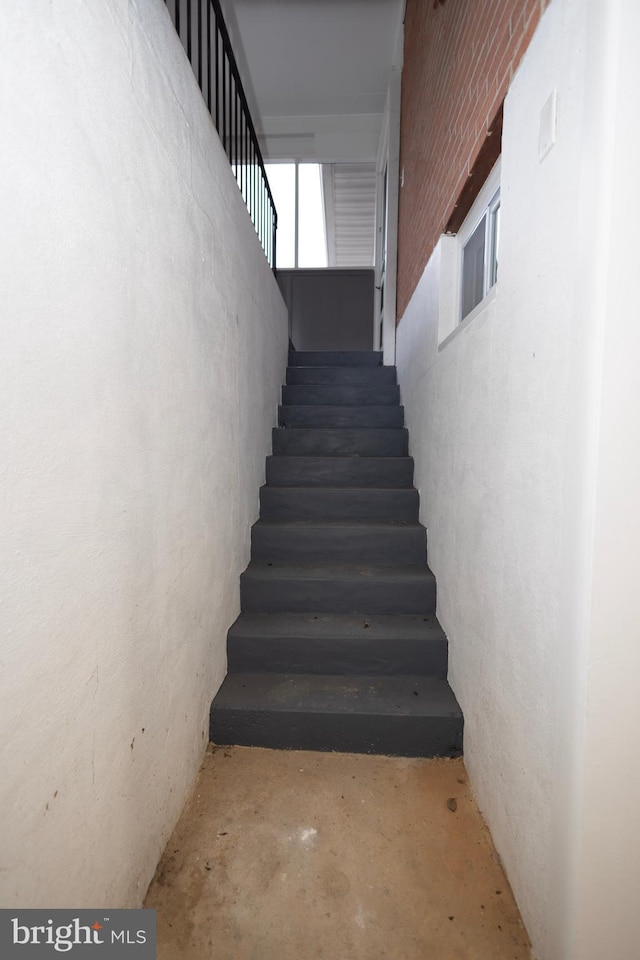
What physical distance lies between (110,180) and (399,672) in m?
2.14

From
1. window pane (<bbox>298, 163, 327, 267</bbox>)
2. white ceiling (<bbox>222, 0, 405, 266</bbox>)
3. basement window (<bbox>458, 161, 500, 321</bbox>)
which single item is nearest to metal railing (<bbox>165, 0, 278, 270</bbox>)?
white ceiling (<bbox>222, 0, 405, 266</bbox>)

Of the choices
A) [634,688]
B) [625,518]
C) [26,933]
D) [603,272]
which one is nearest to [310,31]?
[603,272]

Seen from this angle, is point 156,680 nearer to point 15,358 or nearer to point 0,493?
point 0,493

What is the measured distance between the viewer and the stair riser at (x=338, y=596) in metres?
2.35

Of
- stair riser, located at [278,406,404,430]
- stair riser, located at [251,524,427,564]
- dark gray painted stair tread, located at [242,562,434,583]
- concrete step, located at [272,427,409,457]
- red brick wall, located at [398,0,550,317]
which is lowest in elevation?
dark gray painted stair tread, located at [242,562,434,583]

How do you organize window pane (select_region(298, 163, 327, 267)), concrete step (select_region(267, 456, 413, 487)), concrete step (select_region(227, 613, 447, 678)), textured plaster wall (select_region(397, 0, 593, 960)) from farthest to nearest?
window pane (select_region(298, 163, 327, 267))
concrete step (select_region(267, 456, 413, 487))
concrete step (select_region(227, 613, 447, 678))
textured plaster wall (select_region(397, 0, 593, 960))

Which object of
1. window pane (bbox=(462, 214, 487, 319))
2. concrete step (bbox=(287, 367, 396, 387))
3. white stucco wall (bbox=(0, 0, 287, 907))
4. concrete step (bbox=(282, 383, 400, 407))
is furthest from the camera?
concrete step (bbox=(287, 367, 396, 387))

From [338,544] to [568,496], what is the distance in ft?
5.64

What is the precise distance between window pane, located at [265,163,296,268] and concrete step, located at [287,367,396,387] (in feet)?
12.3

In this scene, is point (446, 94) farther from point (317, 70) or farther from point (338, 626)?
point (317, 70)

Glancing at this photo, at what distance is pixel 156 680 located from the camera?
1.33 metres

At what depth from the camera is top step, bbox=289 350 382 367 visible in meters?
4.99

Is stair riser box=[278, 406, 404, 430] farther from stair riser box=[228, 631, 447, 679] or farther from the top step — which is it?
stair riser box=[228, 631, 447, 679]

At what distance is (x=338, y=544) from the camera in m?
2.62
